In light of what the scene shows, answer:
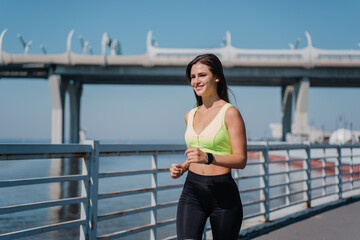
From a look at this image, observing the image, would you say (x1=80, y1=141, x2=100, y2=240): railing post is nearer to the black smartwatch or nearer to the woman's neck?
the woman's neck

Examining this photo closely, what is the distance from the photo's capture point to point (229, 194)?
107 inches

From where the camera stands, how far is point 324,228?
6613 millimetres

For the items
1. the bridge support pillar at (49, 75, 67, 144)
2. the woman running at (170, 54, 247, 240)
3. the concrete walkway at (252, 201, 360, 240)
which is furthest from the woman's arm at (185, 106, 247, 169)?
the bridge support pillar at (49, 75, 67, 144)

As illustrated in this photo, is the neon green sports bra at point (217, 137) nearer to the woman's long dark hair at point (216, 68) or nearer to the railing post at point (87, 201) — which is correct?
the woman's long dark hair at point (216, 68)

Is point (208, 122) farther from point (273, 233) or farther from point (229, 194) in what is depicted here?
point (273, 233)

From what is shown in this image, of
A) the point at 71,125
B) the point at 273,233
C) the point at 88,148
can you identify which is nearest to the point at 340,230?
the point at 273,233

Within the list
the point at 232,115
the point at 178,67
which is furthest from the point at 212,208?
the point at 178,67

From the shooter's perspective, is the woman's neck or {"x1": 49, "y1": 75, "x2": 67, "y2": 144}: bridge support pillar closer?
the woman's neck

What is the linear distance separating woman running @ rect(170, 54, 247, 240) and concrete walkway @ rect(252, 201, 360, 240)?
341 cm

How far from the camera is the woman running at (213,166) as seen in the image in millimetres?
2631

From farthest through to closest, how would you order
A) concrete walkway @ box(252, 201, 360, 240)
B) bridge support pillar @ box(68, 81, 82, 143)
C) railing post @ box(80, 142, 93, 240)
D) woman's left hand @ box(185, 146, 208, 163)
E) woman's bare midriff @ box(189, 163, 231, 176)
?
bridge support pillar @ box(68, 81, 82, 143)
concrete walkway @ box(252, 201, 360, 240)
railing post @ box(80, 142, 93, 240)
woman's bare midriff @ box(189, 163, 231, 176)
woman's left hand @ box(185, 146, 208, 163)

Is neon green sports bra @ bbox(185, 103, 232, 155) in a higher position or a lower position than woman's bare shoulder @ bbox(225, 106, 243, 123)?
lower

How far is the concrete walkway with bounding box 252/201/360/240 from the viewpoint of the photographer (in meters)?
5.98

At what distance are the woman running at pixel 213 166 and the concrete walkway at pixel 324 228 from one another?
11.2 feet
